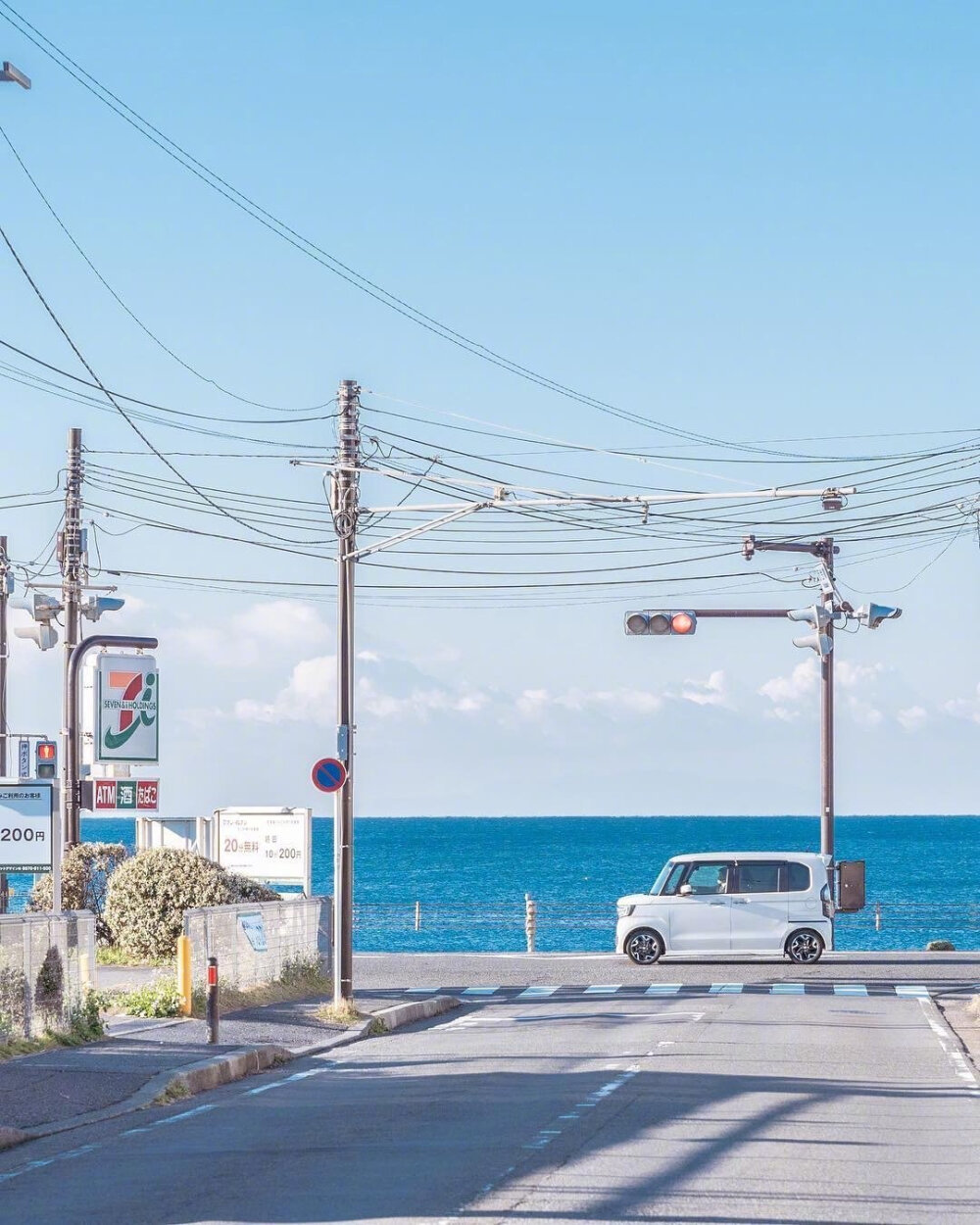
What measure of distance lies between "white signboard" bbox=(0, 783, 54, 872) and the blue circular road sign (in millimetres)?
3475

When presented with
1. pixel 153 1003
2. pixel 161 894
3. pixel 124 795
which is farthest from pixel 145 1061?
pixel 124 795

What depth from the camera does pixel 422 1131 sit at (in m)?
12.2

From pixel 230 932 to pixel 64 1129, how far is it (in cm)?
919

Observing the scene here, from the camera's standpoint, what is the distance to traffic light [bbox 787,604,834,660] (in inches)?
1220

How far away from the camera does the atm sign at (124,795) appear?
97.3ft

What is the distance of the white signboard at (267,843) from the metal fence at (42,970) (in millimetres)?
11894

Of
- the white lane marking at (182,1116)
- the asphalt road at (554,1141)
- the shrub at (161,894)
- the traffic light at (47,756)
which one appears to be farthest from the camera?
the shrub at (161,894)

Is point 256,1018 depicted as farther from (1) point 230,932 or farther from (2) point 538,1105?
(2) point 538,1105

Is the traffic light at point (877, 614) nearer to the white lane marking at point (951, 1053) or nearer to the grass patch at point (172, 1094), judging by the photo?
the white lane marking at point (951, 1053)

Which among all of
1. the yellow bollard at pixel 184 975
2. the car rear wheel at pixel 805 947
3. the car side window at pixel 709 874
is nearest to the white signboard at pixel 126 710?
the car side window at pixel 709 874

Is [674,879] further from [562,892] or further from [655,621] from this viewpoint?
[562,892]

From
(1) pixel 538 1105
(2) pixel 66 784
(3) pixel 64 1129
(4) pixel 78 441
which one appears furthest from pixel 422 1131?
(4) pixel 78 441

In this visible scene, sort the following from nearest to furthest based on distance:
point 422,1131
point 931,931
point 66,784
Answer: point 422,1131 < point 66,784 < point 931,931

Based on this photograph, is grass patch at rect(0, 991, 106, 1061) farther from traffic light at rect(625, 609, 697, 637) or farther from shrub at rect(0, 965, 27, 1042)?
traffic light at rect(625, 609, 697, 637)
